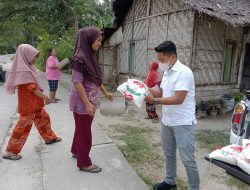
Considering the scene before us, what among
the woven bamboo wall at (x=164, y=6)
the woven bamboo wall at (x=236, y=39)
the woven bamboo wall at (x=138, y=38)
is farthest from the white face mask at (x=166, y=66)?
the woven bamboo wall at (x=138, y=38)

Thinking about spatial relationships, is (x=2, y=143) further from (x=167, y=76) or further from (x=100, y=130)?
(x=167, y=76)

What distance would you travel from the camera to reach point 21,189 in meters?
3.58

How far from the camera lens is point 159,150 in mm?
5148

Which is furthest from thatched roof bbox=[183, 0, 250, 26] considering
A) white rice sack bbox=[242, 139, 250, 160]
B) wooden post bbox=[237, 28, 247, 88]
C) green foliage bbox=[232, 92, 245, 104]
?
white rice sack bbox=[242, 139, 250, 160]

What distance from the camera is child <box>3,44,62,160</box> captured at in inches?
161

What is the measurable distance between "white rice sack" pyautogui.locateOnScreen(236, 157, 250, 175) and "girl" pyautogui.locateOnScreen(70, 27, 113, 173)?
1865mm

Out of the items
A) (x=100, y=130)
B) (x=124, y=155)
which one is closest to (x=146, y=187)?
(x=124, y=155)

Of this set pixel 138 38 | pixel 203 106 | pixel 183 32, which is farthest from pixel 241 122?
pixel 138 38

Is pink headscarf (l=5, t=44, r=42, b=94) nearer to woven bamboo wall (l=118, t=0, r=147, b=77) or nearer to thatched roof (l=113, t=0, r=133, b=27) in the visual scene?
woven bamboo wall (l=118, t=0, r=147, b=77)

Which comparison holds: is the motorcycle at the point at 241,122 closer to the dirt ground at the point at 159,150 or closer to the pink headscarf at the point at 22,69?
the dirt ground at the point at 159,150

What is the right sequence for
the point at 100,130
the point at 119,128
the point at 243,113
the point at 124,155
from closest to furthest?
1. the point at 243,113
2. the point at 124,155
3. the point at 100,130
4. the point at 119,128

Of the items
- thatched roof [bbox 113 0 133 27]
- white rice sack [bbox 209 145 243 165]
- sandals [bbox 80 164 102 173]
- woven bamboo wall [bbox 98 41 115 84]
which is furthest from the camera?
woven bamboo wall [bbox 98 41 115 84]

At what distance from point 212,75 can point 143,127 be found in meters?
3.30

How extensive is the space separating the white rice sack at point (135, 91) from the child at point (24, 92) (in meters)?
1.65
